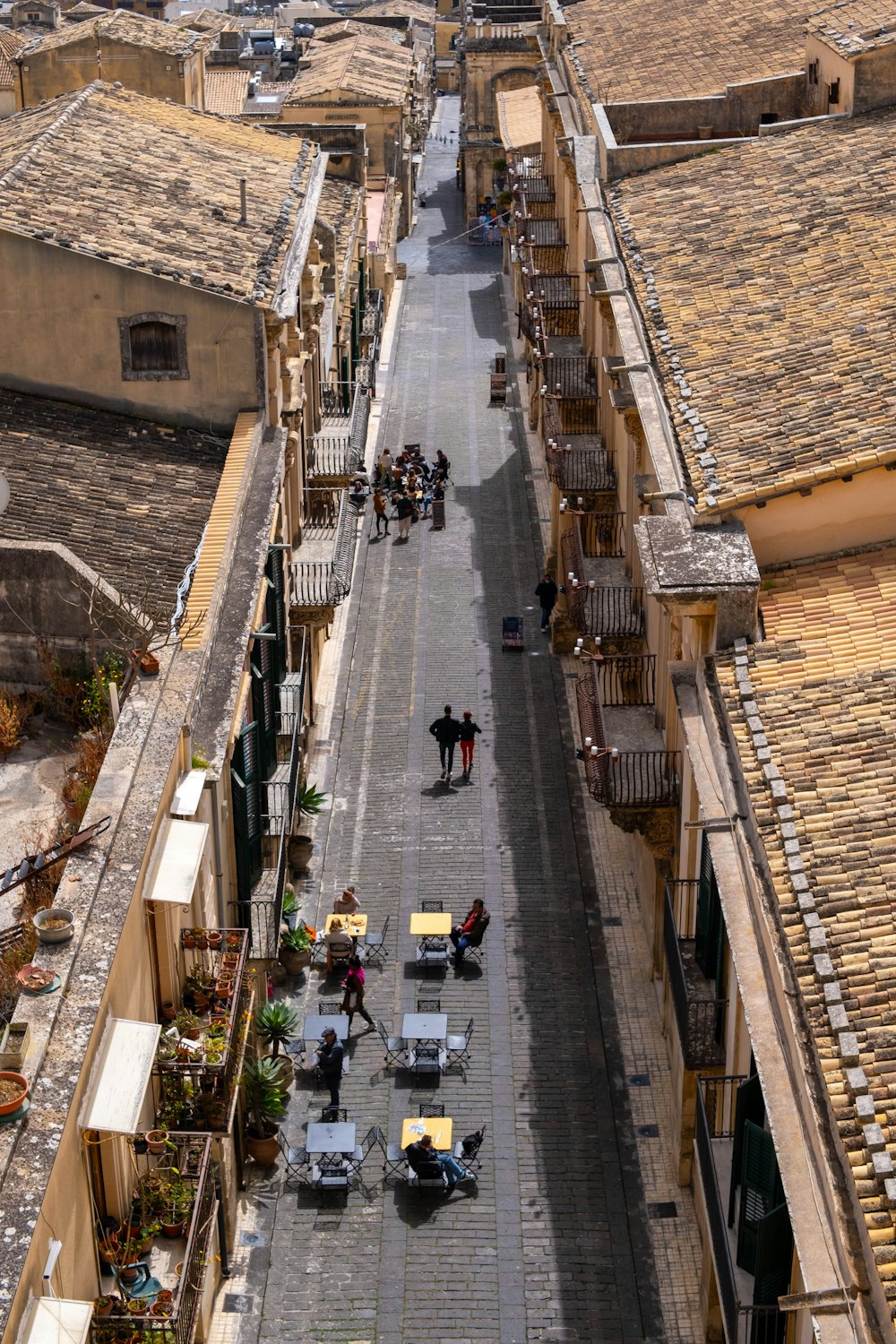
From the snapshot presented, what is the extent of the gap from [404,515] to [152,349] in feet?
60.3

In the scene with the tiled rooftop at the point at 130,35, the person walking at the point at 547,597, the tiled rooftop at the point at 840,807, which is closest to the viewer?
the tiled rooftop at the point at 840,807

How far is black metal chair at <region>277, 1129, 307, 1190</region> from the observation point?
26391 mm

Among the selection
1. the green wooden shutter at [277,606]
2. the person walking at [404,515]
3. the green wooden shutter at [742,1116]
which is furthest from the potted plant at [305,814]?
the person walking at [404,515]

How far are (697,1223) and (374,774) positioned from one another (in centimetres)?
1355

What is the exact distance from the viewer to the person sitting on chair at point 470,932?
30922mm

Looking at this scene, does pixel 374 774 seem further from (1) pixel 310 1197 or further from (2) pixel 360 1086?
(1) pixel 310 1197

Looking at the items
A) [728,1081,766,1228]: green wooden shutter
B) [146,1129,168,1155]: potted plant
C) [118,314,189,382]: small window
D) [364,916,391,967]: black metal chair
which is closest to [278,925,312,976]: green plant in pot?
[364,916,391,967]: black metal chair

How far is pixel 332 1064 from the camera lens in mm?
27578

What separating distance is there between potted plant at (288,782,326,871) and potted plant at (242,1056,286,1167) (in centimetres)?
634

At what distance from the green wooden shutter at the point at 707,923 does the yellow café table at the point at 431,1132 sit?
443 centimetres

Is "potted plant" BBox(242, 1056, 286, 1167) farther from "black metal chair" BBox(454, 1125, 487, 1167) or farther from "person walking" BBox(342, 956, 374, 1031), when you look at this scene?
"person walking" BBox(342, 956, 374, 1031)

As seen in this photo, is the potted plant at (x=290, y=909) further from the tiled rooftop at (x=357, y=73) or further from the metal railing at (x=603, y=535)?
the tiled rooftop at (x=357, y=73)

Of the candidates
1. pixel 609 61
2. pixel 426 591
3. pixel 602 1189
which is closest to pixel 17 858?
pixel 602 1189

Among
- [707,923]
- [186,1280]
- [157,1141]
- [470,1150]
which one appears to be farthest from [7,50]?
[186,1280]
